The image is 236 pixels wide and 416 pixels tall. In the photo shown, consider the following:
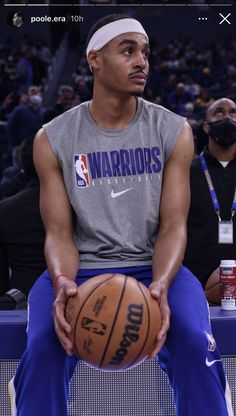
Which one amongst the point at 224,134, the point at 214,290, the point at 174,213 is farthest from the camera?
the point at 224,134

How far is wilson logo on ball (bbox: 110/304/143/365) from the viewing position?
274 centimetres

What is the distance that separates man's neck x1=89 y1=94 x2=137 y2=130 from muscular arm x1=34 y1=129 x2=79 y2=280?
24cm

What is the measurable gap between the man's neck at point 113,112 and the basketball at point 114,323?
32.1 inches

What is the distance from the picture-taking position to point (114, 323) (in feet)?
8.96

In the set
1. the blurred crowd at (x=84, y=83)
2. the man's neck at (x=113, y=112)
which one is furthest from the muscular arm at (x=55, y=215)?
the blurred crowd at (x=84, y=83)

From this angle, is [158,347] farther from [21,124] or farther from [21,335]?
[21,124]

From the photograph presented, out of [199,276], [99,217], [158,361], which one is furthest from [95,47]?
[199,276]

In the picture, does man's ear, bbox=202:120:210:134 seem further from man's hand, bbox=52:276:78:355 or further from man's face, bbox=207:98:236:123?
man's hand, bbox=52:276:78:355

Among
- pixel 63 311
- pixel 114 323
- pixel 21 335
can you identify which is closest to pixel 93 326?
pixel 114 323

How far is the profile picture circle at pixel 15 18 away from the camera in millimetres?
4703

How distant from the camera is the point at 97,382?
337 cm

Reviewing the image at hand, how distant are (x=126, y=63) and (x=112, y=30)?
156 millimetres

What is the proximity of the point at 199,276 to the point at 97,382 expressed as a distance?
5.14ft

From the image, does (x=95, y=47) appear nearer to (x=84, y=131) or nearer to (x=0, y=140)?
(x=84, y=131)
